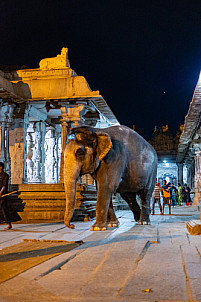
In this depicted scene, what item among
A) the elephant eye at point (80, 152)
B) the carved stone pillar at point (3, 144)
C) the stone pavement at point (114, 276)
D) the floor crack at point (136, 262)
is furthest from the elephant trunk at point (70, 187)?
the carved stone pillar at point (3, 144)

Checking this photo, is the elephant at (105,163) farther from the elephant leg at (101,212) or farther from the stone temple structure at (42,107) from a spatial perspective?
the stone temple structure at (42,107)

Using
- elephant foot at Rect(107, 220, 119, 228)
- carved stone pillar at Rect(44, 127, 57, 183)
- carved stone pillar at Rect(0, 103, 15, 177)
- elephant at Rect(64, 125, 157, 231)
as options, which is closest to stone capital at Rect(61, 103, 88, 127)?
carved stone pillar at Rect(0, 103, 15, 177)

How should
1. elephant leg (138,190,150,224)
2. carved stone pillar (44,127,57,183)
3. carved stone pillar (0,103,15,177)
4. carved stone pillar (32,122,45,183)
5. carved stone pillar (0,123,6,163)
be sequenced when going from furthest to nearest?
carved stone pillar (44,127,57,183) < carved stone pillar (32,122,45,183) < carved stone pillar (0,103,15,177) < carved stone pillar (0,123,6,163) < elephant leg (138,190,150,224)

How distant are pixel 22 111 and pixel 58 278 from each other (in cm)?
1101

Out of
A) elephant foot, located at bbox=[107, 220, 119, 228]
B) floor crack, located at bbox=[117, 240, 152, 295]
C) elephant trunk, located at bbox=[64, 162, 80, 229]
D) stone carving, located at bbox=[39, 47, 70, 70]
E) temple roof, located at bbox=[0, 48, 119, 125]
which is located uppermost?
stone carving, located at bbox=[39, 47, 70, 70]

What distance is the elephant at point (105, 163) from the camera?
6.79 m

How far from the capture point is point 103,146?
705 centimetres

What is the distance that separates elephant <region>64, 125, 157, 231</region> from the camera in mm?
6793

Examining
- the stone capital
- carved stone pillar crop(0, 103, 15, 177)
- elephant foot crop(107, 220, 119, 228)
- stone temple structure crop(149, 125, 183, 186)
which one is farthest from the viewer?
stone temple structure crop(149, 125, 183, 186)

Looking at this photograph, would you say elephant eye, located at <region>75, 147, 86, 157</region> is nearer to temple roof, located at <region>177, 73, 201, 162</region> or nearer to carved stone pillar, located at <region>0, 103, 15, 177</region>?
temple roof, located at <region>177, 73, 201, 162</region>

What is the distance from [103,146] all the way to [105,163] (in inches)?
14.9

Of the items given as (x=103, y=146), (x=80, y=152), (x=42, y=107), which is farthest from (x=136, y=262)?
(x=42, y=107)

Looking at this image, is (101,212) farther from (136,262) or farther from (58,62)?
(58,62)

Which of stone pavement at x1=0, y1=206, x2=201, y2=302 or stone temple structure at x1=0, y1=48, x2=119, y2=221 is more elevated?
stone temple structure at x1=0, y1=48, x2=119, y2=221
